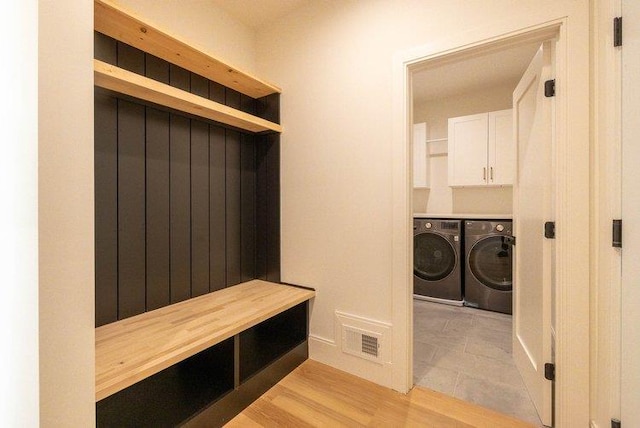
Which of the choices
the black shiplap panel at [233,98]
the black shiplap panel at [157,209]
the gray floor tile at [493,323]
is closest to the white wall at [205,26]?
the black shiplap panel at [233,98]

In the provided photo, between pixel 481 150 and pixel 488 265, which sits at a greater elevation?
pixel 481 150

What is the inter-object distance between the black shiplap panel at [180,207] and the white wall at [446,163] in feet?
11.1

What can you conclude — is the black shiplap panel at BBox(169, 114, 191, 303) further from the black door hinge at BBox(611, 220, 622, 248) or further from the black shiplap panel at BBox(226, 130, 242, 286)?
the black door hinge at BBox(611, 220, 622, 248)

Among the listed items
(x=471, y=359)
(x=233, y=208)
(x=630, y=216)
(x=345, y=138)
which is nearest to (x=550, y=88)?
(x=630, y=216)

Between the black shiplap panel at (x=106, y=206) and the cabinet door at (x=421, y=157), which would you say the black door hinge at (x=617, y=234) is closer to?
the black shiplap panel at (x=106, y=206)

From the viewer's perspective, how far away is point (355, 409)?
5.08ft

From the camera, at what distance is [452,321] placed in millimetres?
2811

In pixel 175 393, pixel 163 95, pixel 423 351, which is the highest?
pixel 163 95

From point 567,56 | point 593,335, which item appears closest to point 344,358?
point 593,335

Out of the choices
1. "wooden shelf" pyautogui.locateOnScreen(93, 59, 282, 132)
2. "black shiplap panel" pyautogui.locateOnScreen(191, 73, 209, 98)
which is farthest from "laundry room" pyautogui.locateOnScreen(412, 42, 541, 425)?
"black shiplap panel" pyautogui.locateOnScreen(191, 73, 209, 98)

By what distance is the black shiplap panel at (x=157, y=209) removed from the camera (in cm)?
166

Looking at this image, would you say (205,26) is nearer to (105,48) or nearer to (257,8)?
(257,8)

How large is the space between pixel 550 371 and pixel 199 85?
8.74 feet

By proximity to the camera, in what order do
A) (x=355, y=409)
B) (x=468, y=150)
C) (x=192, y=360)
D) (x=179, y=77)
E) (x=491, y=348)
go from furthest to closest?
(x=468, y=150) < (x=491, y=348) < (x=179, y=77) < (x=192, y=360) < (x=355, y=409)
